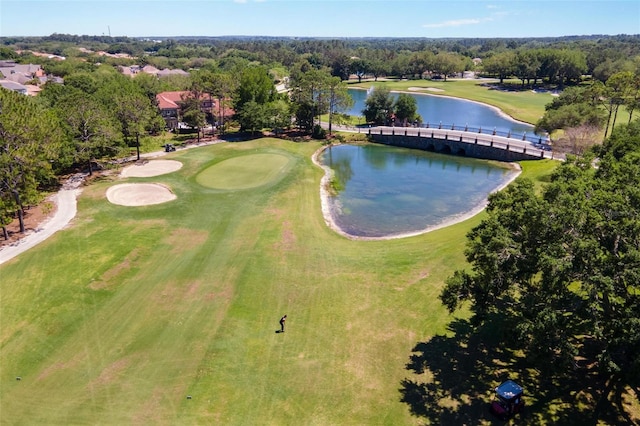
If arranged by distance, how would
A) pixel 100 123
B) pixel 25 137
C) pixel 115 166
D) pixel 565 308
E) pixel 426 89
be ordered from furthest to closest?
pixel 426 89
pixel 115 166
pixel 100 123
pixel 25 137
pixel 565 308

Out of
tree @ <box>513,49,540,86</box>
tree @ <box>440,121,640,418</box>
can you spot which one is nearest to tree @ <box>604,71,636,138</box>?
tree @ <box>440,121,640,418</box>

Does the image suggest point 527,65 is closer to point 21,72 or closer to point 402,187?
point 402,187

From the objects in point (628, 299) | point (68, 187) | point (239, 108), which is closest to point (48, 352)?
point (628, 299)

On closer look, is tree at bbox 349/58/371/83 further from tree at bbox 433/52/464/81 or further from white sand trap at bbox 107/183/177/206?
white sand trap at bbox 107/183/177/206

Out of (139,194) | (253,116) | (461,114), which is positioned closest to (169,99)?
(253,116)

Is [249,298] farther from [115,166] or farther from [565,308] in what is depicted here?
[115,166]

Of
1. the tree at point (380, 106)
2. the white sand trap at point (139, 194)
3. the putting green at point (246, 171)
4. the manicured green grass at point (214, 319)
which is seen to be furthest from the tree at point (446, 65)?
the white sand trap at point (139, 194)

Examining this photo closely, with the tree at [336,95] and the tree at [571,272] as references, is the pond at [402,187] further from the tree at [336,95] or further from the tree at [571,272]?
the tree at [571,272]
